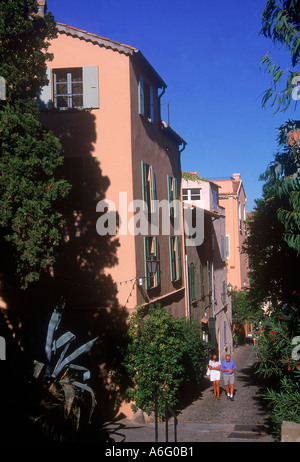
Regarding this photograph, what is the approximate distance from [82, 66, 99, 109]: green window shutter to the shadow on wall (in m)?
0.36

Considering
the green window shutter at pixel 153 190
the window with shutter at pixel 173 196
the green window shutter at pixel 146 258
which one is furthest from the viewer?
the window with shutter at pixel 173 196

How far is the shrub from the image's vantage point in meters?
14.9

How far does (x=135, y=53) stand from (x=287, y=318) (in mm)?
9498

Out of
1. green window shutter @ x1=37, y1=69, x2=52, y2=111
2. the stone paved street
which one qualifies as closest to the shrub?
the stone paved street

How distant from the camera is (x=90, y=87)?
16.2 metres

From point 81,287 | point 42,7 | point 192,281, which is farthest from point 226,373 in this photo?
point 42,7

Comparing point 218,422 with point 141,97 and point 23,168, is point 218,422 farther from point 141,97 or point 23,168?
point 141,97

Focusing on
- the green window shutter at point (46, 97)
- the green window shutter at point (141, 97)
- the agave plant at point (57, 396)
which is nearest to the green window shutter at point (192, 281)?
the green window shutter at point (141, 97)

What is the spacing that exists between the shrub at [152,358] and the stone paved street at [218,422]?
0.88 meters

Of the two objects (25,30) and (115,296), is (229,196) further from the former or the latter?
(25,30)

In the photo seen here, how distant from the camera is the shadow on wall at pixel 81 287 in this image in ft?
51.0

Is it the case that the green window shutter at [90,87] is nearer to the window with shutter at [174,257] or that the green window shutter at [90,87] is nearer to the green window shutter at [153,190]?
the green window shutter at [153,190]

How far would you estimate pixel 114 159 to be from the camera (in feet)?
52.8

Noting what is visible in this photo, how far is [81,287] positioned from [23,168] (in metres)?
5.36
